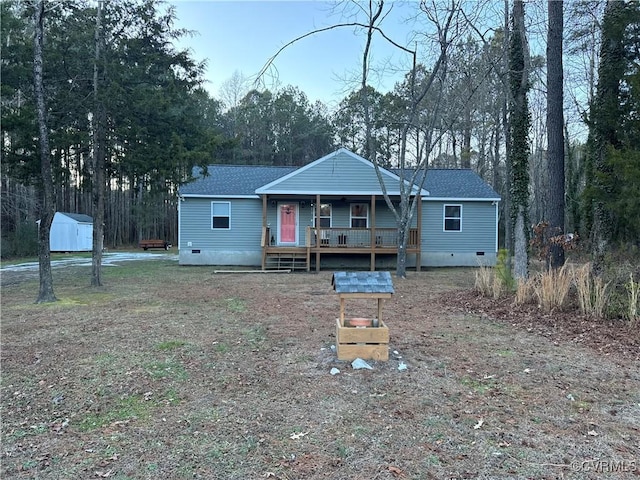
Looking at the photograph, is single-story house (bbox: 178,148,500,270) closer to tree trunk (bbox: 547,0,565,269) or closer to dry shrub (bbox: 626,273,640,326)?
tree trunk (bbox: 547,0,565,269)

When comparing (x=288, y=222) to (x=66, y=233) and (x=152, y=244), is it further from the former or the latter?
(x=66, y=233)

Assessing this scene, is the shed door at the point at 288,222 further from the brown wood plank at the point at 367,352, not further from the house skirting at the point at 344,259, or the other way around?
the brown wood plank at the point at 367,352

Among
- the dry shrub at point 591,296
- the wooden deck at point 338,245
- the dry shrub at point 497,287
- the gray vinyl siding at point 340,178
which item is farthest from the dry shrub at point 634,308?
the gray vinyl siding at point 340,178

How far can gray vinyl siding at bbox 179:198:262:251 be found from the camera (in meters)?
15.7

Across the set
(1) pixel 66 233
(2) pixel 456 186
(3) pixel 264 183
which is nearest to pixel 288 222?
(3) pixel 264 183

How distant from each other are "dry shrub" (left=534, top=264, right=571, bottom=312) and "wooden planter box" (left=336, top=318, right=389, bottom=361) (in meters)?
3.78

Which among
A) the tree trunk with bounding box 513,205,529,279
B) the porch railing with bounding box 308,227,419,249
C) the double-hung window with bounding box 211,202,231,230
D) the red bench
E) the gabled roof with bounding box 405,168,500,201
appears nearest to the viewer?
the tree trunk with bounding box 513,205,529,279

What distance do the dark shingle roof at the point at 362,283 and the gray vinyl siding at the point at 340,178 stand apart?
10.3 meters

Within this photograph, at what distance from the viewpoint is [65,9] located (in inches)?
347

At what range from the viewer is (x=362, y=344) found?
4.43 meters

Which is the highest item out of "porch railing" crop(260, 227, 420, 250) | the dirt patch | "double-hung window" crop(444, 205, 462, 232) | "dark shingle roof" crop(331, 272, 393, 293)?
"double-hung window" crop(444, 205, 462, 232)

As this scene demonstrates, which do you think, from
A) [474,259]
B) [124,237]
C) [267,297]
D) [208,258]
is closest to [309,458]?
[267,297]

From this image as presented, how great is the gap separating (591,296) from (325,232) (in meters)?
9.52

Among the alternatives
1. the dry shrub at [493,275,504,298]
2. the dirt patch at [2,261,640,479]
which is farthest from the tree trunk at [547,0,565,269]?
the dirt patch at [2,261,640,479]
